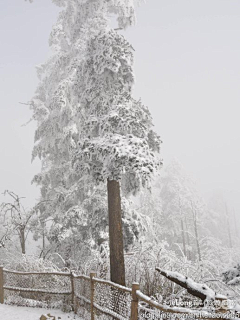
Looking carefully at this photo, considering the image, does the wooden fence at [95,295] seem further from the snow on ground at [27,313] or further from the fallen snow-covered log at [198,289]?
the snow on ground at [27,313]

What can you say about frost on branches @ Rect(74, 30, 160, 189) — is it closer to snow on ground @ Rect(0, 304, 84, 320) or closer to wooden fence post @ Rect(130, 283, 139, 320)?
wooden fence post @ Rect(130, 283, 139, 320)

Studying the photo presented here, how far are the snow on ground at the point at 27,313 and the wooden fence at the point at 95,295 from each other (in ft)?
1.02

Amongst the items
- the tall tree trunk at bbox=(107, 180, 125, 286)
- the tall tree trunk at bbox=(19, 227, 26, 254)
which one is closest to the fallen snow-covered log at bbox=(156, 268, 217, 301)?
the tall tree trunk at bbox=(107, 180, 125, 286)

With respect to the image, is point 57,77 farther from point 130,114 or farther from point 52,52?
point 130,114

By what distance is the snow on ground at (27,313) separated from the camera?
7619 mm

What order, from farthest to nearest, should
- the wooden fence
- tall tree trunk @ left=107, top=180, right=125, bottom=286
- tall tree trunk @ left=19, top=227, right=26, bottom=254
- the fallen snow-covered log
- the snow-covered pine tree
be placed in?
1. tall tree trunk @ left=19, top=227, right=26, bottom=254
2. the snow-covered pine tree
3. tall tree trunk @ left=107, top=180, right=125, bottom=286
4. the wooden fence
5. the fallen snow-covered log

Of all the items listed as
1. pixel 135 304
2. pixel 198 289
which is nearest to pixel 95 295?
pixel 135 304

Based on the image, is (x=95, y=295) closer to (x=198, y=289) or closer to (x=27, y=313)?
(x=27, y=313)

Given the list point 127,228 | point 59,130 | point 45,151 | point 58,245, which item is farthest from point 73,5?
point 58,245

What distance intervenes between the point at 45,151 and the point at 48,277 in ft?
28.5

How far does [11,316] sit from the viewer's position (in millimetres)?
7910

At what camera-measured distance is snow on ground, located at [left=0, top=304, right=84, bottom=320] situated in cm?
762

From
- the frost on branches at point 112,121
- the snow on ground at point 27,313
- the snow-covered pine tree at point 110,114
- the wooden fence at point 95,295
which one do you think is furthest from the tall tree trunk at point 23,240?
the frost on branches at point 112,121

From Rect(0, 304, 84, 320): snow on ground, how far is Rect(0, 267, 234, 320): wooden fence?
1.02ft
